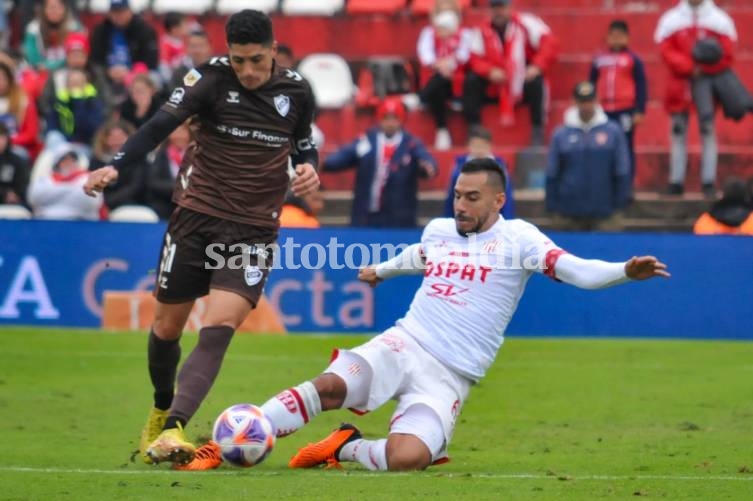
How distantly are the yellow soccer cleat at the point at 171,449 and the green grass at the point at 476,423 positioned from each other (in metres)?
0.10

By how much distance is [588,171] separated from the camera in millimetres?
19156

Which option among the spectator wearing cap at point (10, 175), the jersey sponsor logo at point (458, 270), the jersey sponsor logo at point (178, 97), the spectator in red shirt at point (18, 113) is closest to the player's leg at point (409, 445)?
the jersey sponsor logo at point (458, 270)

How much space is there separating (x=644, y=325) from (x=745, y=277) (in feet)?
3.90

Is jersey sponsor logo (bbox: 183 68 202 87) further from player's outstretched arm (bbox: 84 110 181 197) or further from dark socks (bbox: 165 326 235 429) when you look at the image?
dark socks (bbox: 165 326 235 429)

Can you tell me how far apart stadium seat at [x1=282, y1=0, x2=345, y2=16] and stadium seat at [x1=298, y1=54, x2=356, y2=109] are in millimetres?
1199

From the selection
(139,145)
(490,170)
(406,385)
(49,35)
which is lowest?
(406,385)

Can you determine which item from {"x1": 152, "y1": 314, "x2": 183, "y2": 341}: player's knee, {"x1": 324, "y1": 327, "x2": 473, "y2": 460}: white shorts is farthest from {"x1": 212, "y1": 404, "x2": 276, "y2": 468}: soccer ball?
{"x1": 152, "y1": 314, "x2": 183, "y2": 341}: player's knee

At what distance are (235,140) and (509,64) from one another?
12.1m

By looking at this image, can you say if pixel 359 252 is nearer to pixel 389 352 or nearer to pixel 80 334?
pixel 80 334

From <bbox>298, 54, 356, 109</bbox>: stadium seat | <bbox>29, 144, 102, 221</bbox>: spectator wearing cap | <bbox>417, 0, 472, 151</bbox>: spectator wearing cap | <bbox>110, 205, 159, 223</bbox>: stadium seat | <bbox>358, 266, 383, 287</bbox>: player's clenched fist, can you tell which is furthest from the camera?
<bbox>298, 54, 356, 109</bbox>: stadium seat

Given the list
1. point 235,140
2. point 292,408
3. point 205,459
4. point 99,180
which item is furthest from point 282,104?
point 205,459

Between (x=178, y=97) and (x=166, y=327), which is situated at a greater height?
(x=178, y=97)

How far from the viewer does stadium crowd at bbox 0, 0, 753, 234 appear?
19328 millimetres

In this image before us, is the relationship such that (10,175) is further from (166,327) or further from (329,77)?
(166,327)
